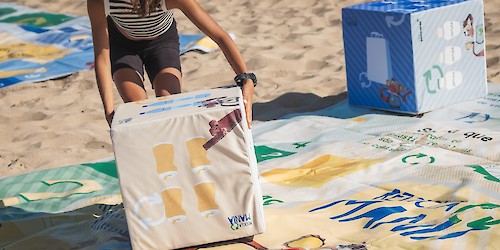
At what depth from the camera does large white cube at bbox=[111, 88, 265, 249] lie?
2375 mm

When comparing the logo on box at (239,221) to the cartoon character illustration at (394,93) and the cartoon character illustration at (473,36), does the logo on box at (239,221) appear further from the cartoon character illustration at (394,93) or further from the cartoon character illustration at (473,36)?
the cartoon character illustration at (473,36)

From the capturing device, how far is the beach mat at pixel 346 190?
2.54m

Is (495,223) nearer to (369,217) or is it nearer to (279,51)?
(369,217)

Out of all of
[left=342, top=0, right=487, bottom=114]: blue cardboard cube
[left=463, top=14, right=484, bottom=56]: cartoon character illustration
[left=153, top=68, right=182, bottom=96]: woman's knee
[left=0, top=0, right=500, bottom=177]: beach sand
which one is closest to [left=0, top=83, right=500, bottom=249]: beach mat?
[left=342, top=0, right=487, bottom=114]: blue cardboard cube

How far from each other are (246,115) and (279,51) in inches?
125

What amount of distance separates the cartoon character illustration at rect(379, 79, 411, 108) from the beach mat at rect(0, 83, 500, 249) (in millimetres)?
129

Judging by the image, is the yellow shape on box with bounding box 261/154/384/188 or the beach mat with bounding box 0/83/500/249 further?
the yellow shape on box with bounding box 261/154/384/188

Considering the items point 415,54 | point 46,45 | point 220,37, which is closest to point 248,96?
point 220,37

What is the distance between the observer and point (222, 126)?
238cm

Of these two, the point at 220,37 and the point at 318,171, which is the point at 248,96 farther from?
the point at 318,171

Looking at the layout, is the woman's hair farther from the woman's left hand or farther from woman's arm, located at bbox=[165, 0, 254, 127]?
the woman's left hand

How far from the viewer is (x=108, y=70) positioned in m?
2.87

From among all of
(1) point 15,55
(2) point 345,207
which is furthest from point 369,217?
(1) point 15,55

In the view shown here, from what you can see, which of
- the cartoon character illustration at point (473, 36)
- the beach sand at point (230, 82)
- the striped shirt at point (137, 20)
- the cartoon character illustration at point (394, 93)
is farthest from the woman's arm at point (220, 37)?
the cartoon character illustration at point (473, 36)
